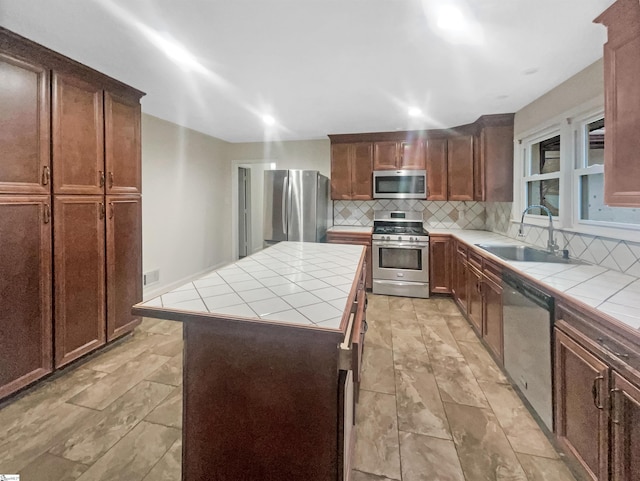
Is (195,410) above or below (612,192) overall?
below

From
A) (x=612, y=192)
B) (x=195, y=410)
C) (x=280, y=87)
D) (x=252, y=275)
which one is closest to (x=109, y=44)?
(x=280, y=87)

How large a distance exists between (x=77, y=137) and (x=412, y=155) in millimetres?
3764

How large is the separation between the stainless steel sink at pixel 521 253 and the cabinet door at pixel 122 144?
3.30 m

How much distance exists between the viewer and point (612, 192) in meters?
1.53

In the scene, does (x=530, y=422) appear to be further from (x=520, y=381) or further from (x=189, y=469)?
(x=189, y=469)

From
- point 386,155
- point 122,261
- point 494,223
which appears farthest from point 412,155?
point 122,261

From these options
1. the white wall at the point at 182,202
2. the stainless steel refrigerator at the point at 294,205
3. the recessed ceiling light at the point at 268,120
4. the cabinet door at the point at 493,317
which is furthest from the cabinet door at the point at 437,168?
the white wall at the point at 182,202

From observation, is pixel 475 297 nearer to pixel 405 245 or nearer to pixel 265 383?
pixel 405 245

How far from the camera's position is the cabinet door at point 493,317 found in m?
2.22

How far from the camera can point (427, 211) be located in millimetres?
4520

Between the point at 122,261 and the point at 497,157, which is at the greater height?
the point at 497,157

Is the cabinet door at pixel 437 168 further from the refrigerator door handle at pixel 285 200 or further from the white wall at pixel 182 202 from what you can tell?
the white wall at pixel 182 202

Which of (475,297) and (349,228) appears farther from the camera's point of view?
(349,228)

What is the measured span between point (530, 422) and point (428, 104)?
2.87 metres
